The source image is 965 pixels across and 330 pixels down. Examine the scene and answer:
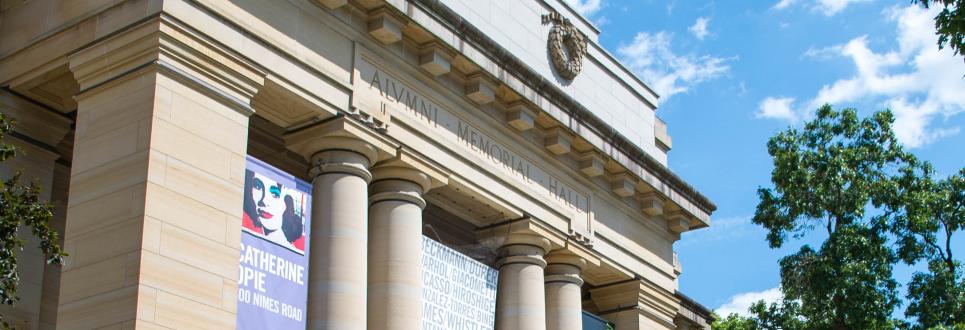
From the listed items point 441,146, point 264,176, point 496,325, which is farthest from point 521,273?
point 264,176

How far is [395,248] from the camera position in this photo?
98.5 feet

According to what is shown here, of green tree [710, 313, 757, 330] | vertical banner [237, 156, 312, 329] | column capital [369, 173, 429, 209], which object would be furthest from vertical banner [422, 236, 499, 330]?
green tree [710, 313, 757, 330]

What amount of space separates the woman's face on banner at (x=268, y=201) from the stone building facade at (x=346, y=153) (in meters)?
1.27

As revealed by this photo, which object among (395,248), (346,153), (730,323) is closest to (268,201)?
(346,153)

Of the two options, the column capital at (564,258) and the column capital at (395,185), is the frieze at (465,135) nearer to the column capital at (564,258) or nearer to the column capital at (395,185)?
the column capital at (564,258)

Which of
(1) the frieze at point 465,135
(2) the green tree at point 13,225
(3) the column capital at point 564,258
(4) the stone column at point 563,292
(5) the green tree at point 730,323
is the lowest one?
(2) the green tree at point 13,225

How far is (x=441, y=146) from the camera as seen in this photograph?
31578 millimetres

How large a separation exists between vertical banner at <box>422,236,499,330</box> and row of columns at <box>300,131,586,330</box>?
34.1 inches

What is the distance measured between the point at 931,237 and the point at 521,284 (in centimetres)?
2145

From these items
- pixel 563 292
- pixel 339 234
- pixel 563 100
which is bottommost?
pixel 339 234

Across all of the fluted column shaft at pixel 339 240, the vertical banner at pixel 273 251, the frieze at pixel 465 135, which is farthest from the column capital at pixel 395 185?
the vertical banner at pixel 273 251

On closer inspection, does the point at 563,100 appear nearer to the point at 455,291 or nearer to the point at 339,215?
the point at 455,291

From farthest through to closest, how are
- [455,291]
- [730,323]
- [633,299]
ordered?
[730,323] → [633,299] → [455,291]

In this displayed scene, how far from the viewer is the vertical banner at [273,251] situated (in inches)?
1031
